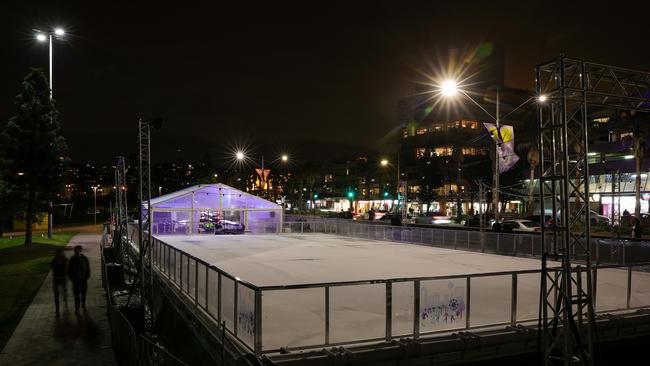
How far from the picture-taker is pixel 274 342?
25.8 ft

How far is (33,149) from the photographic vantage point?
34500 millimetres

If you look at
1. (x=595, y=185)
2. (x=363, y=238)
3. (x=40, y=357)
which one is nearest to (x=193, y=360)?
(x=40, y=357)

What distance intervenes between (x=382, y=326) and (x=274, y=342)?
5.54ft

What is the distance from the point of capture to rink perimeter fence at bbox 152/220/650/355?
25.2 ft

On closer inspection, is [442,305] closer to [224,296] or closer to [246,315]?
[246,315]

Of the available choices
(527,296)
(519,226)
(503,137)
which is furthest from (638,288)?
(519,226)

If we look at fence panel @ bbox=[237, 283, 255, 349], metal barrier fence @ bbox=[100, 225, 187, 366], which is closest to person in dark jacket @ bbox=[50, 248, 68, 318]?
metal barrier fence @ bbox=[100, 225, 187, 366]

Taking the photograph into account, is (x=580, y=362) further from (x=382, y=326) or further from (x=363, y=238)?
(x=363, y=238)

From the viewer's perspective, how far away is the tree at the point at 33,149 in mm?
34062

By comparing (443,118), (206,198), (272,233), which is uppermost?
(443,118)

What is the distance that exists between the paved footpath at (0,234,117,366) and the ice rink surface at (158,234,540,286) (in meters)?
4.17

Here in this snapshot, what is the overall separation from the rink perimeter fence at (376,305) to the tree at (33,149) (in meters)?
28.7

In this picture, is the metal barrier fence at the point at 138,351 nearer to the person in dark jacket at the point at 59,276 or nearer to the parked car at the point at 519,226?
the person in dark jacket at the point at 59,276

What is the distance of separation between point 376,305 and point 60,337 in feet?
24.0
